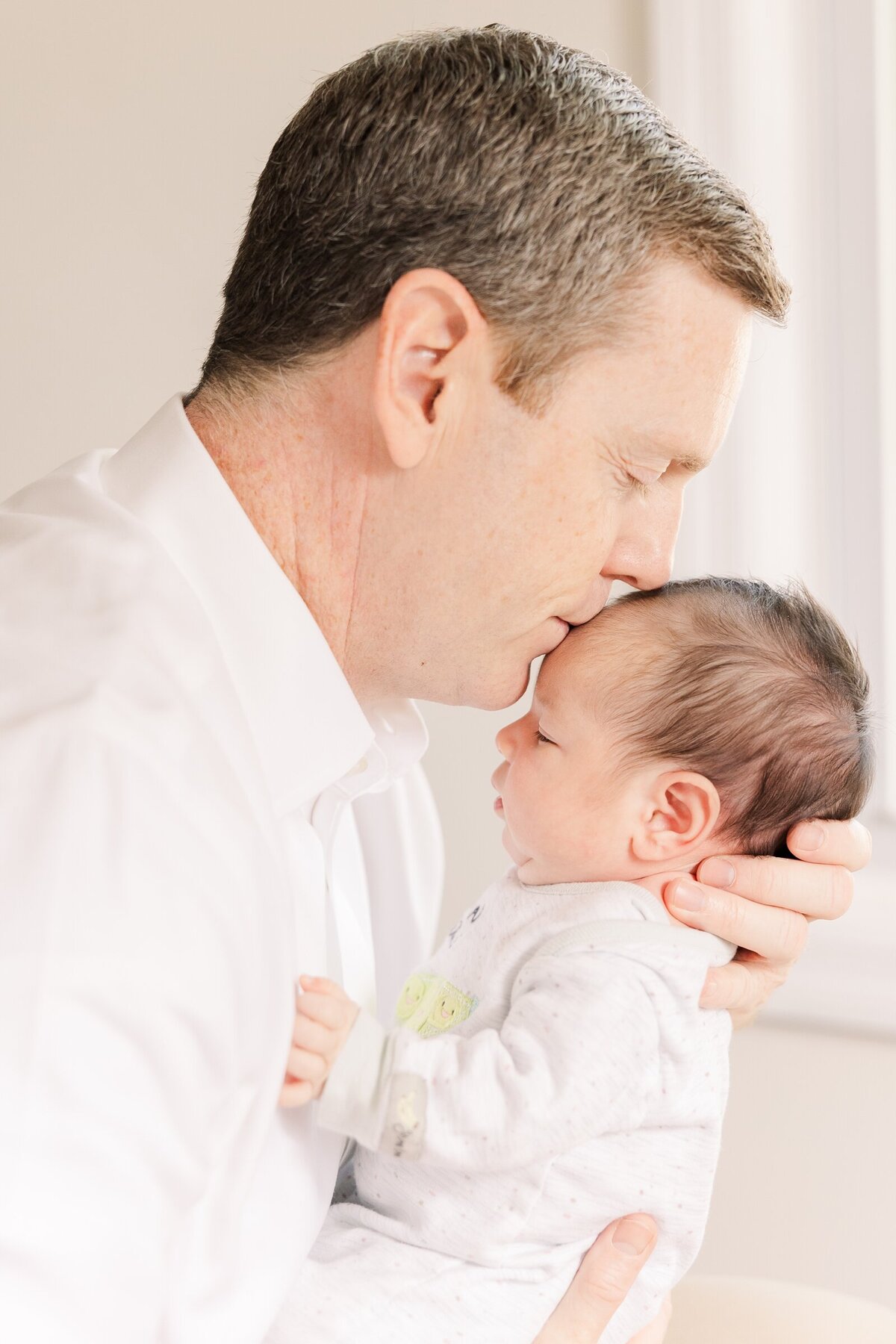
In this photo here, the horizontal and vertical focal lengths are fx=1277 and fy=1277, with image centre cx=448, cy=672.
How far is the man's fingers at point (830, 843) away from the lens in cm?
134

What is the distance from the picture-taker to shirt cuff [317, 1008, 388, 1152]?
42.9 inches

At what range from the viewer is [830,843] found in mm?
1359

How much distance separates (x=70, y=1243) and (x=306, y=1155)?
0.42 m

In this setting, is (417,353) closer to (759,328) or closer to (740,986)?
(740,986)

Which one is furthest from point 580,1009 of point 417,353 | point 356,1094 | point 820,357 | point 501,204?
point 820,357

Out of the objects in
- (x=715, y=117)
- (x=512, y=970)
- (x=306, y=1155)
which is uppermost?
(x=715, y=117)

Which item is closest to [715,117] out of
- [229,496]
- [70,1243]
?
[229,496]

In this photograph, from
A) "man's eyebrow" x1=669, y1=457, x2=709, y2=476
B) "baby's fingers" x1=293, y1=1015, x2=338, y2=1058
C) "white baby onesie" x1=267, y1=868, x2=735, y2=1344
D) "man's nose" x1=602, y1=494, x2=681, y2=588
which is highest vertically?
"man's eyebrow" x1=669, y1=457, x2=709, y2=476

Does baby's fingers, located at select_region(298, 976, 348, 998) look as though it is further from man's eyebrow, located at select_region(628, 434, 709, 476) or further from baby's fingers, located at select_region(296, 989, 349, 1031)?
man's eyebrow, located at select_region(628, 434, 709, 476)

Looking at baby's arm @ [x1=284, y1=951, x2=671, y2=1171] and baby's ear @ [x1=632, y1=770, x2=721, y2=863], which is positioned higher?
baby's ear @ [x1=632, y1=770, x2=721, y2=863]

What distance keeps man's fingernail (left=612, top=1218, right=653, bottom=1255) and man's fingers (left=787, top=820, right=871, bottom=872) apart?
1.33 feet

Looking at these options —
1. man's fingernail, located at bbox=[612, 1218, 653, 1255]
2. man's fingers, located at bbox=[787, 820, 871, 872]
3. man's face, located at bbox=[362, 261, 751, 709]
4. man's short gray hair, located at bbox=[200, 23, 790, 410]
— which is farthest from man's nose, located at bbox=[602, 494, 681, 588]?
man's fingernail, located at bbox=[612, 1218, 653, 1255]

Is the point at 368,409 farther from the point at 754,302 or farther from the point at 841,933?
the point at 841,933

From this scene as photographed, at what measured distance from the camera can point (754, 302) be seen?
1.28 metres
